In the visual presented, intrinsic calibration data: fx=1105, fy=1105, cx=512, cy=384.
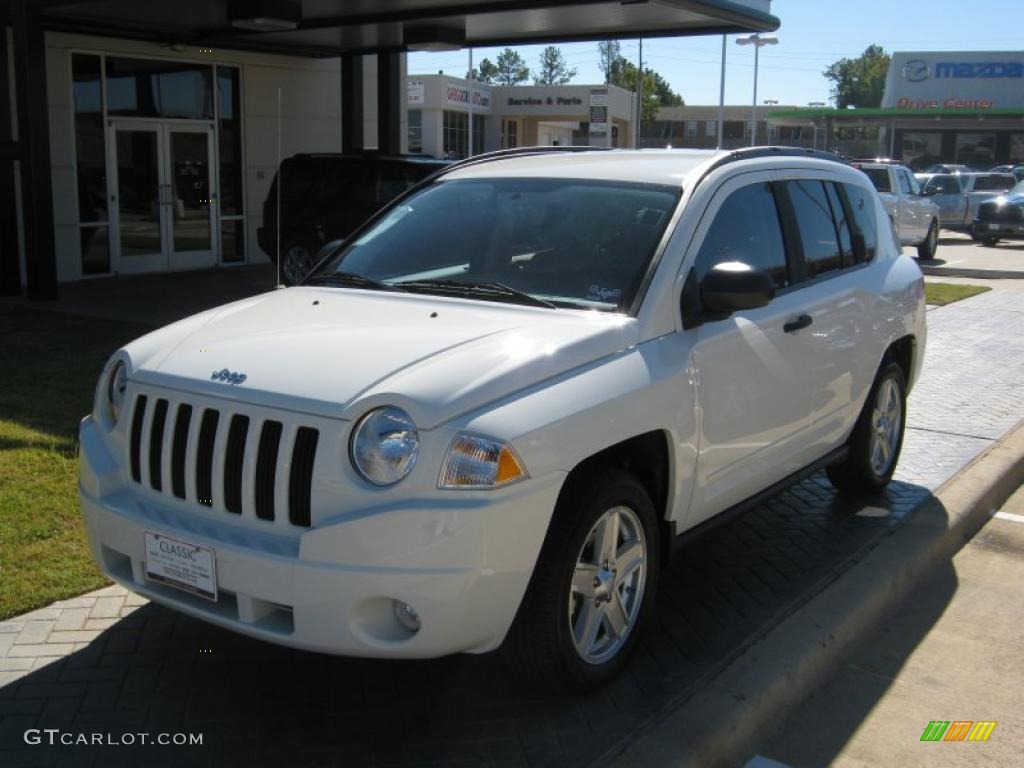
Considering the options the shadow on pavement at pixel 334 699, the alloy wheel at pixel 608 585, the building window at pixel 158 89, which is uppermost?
the building window at pixel 158 89

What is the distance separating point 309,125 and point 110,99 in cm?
450

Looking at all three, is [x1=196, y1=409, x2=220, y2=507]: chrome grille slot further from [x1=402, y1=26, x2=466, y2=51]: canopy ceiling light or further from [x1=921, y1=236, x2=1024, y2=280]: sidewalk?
[x1=921, y1=236, x2=1024, y2=280]: sidewalk

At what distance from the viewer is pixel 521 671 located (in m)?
3.76

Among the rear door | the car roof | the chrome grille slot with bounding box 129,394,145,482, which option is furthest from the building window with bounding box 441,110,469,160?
the chrome grille slot with bounding box 129,394,145,482

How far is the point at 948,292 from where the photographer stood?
17297 mm

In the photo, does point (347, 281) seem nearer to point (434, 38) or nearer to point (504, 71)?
point (434, 38)

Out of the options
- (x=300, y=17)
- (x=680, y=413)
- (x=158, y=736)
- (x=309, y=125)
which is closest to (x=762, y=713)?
(x=680, y=413)

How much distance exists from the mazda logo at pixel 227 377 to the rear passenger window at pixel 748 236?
1900mm

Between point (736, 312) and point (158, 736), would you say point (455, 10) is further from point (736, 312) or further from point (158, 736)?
point (158, 736)

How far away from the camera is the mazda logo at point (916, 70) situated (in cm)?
5925

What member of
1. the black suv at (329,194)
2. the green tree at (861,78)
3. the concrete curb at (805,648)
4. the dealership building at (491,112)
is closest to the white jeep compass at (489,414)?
the concrete curb at (805,648)

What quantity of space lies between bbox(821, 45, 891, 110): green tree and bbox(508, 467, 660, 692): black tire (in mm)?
170860

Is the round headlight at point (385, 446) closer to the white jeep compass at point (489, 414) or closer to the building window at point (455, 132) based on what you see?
the white jeep compass at point (489, 414)

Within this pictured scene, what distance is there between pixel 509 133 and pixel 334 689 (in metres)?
57.3
